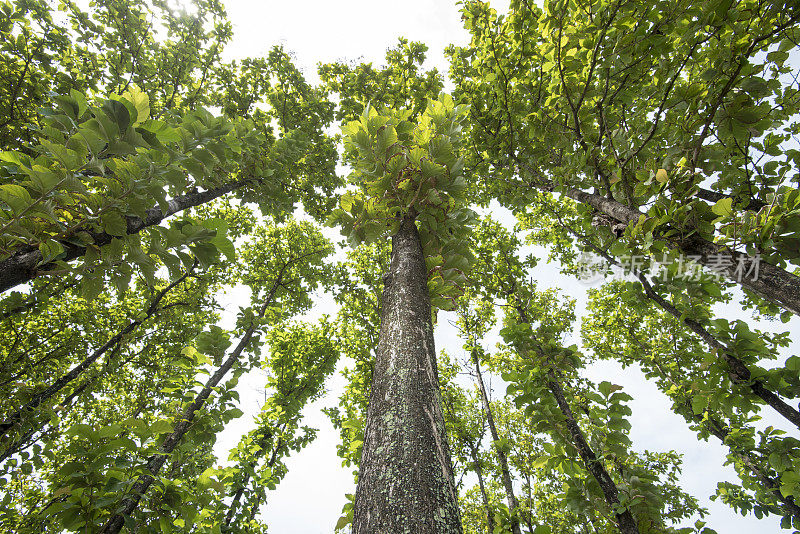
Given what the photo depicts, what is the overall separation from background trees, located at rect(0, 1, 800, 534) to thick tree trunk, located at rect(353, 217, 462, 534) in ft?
0.55

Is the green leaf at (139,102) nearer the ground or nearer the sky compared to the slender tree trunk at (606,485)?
nearer the sky

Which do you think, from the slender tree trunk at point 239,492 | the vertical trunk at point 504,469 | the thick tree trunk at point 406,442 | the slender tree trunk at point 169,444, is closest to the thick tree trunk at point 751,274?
the thick tree trunk at point 406,442

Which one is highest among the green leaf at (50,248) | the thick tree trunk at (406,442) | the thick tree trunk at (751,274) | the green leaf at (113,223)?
the thick tree trunk at (751,274)

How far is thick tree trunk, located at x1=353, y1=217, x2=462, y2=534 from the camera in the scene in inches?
39.7

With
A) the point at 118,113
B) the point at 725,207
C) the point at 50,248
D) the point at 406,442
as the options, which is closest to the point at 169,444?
the point at 50,248

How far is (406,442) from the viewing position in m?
1.24

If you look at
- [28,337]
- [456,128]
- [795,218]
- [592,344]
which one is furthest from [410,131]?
[28,337]

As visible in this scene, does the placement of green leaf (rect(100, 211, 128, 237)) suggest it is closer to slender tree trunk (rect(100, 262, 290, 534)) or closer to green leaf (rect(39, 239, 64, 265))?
green leaf (rect(39, 239, 64, 265))

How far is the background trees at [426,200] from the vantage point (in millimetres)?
1800

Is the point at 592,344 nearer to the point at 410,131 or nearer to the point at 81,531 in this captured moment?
the point at 410,131

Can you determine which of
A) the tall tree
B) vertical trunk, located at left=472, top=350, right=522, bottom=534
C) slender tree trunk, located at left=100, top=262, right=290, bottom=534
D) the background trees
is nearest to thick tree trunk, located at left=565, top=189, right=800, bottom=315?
the background trees

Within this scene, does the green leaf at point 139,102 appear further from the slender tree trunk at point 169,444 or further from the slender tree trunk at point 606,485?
the slender tree trunk at point 606,485

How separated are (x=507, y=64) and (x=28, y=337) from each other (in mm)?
13801

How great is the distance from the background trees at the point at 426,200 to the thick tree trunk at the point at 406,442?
0.55ft
